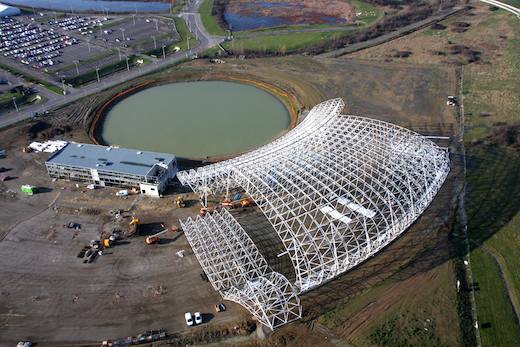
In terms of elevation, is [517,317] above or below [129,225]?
below

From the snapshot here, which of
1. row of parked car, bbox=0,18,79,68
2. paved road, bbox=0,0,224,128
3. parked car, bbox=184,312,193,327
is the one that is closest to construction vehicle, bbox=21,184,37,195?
paved road, bbox=0,0,224,128

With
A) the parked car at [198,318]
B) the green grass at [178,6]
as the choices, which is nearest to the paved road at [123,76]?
the green grass at [178,6]

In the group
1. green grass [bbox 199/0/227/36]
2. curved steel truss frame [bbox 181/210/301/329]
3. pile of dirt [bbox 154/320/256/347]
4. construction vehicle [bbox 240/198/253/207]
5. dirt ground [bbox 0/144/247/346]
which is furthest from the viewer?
green grass [bbox 199/0/227/36]

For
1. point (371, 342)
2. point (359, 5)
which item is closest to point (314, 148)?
point (371, 342)

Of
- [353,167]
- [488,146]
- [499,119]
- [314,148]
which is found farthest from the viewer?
[499,119]

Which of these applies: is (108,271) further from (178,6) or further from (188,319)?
(178,6)

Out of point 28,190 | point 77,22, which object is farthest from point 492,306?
point 77,22

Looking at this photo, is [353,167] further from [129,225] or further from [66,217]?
[66,217]

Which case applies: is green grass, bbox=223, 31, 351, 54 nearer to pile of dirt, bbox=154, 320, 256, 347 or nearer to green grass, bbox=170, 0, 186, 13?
green grass, bbox=170, 0, 186, 13
